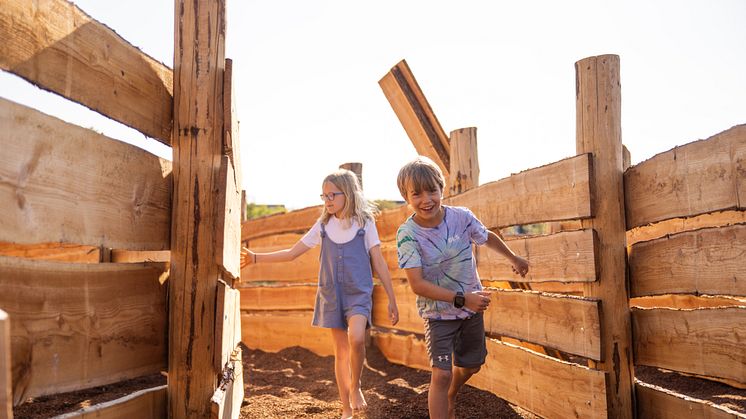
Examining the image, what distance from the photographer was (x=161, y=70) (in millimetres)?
3201

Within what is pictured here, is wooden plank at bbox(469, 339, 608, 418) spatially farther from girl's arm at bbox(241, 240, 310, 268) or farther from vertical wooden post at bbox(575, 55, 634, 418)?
girl's arm at bbox(241, 240, 310, 268)

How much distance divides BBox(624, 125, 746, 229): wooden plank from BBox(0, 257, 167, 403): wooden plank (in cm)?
249

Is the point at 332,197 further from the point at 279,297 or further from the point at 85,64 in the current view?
the point at 279,297

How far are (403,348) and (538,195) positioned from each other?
2771 millimetres

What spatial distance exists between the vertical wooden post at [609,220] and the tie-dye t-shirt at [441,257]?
713mm

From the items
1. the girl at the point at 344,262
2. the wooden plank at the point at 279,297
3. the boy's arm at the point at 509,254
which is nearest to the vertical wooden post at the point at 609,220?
the boy's arm at the point at 509,254

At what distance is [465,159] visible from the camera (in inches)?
240

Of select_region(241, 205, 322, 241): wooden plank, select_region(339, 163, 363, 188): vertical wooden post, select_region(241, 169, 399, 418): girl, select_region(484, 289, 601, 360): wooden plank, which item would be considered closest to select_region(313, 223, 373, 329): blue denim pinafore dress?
select_region(241, 169, 399, 418): girl

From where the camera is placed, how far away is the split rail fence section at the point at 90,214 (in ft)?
7.29

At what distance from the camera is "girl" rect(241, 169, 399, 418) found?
16.9 feet

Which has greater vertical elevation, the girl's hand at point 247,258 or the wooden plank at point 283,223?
the wooden plank at point 283,223

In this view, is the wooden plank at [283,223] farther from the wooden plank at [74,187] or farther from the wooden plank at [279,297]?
the wooden plank at [74,187]

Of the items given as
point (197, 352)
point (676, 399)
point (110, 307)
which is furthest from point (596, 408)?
point (110, 307)

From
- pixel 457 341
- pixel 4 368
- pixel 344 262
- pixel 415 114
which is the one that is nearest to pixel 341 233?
pixel 344 262
